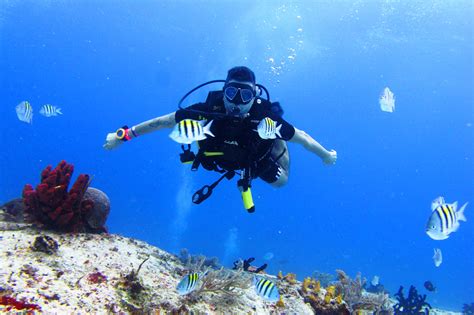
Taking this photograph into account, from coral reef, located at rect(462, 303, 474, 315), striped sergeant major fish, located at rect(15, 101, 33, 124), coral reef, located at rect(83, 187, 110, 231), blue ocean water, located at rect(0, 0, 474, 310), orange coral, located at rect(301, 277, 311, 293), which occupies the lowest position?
orange coral, located at rect(301, 277, 311, 293)

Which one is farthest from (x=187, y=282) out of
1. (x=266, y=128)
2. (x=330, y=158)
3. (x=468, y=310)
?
(x=468, y=310)

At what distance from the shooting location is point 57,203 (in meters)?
5.04

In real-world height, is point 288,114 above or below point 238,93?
above

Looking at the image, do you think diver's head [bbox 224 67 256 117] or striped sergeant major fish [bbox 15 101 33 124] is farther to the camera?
striped sergeant major fish [bbox 15 101 33 124]

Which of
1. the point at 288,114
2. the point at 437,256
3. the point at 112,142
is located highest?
the point at 288,114

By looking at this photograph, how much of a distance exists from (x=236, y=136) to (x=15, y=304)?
341 cm

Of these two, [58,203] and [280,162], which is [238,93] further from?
[58,203]

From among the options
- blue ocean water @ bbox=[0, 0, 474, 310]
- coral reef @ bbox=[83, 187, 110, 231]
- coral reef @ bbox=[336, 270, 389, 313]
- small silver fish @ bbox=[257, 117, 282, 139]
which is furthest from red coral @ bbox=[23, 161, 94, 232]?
blue ocean water @ bbox=[0, 0, 474, 310]

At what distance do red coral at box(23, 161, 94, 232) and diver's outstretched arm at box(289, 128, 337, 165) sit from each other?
11.6 ft

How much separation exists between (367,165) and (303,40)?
258 ft

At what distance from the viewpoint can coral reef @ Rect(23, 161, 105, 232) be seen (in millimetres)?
4977

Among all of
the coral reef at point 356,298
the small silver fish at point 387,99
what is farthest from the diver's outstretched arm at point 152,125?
the small silver fish at point 387,99

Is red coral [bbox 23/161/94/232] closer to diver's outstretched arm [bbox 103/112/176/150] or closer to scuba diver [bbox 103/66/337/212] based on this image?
scuba diver [bbox 103/66/337/212]

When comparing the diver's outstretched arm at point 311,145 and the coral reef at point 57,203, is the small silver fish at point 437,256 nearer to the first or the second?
the diver's outstretched arm at point 311,145
